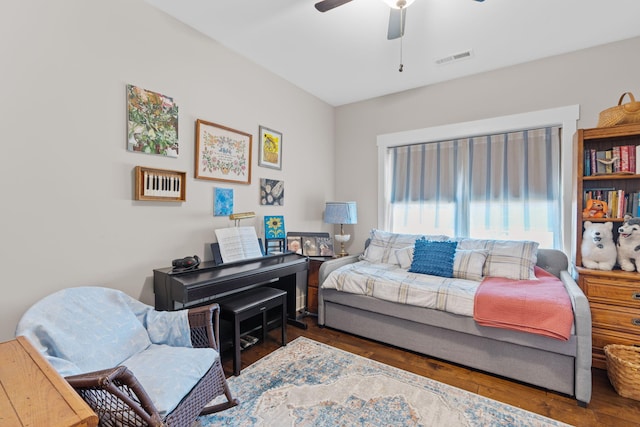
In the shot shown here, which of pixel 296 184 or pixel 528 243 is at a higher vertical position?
pixel 296 184

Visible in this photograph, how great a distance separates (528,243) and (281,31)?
9.55ft

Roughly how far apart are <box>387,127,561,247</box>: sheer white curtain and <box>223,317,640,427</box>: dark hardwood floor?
4.77 ft

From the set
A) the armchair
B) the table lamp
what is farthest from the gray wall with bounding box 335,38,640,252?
the armchair

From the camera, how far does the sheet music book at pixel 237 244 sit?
243 cm

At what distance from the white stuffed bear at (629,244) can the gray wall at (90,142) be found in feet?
10.5

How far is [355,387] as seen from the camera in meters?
2.01

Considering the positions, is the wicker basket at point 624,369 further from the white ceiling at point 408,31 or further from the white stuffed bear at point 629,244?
the white ceiling at point 408,31

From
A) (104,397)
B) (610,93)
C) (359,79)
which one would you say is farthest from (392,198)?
(104,397)

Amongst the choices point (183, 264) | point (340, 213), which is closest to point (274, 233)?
point (340, 213)

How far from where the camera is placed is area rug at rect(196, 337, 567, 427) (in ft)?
5.56

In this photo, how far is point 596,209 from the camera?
2.37 metres

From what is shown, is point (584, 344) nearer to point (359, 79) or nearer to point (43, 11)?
point (359, 79)

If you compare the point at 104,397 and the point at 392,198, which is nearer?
the point at 104,397

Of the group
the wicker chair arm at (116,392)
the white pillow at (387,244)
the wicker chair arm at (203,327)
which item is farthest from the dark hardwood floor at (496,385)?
the wicker chair arm at (116,392)
